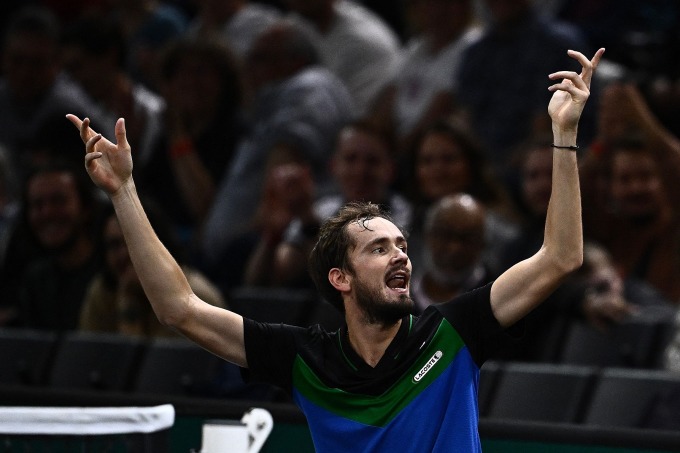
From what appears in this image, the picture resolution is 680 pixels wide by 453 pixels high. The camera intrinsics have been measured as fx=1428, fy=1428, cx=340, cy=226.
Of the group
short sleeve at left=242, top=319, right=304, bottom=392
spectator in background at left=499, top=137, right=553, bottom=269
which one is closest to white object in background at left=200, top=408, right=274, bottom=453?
short sleeve at left=242, top=319, right=304, bottom=392

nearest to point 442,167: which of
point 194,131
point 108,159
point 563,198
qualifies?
point 194,131

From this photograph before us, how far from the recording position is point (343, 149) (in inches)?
307

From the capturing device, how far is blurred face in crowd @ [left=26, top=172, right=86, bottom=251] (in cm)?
799

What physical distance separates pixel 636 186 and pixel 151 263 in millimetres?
3296

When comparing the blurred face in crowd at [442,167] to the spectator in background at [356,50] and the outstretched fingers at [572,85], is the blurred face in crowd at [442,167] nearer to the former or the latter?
the spectator in background at [356,50]

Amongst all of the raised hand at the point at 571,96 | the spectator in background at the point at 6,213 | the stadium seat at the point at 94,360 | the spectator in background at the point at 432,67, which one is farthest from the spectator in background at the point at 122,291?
the raised hand at the point at 571,96

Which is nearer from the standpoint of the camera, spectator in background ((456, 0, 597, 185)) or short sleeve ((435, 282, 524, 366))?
short sleeve ((435, 282, 524, 366))

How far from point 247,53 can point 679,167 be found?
3632 millimetres

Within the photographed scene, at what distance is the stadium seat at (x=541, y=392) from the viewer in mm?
5953

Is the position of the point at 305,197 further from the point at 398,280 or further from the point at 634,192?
the point at 398,280

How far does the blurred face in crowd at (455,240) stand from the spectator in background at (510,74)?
3.54 ft

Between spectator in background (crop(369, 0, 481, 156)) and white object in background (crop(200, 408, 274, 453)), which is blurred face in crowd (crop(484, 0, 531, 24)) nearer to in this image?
spectator in background (crop(369, 0, 481, 156))

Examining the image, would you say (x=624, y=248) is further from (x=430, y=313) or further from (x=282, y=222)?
(x=430, y=313)

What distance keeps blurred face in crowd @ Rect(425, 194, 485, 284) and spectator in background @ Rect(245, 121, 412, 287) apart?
0.72 m
